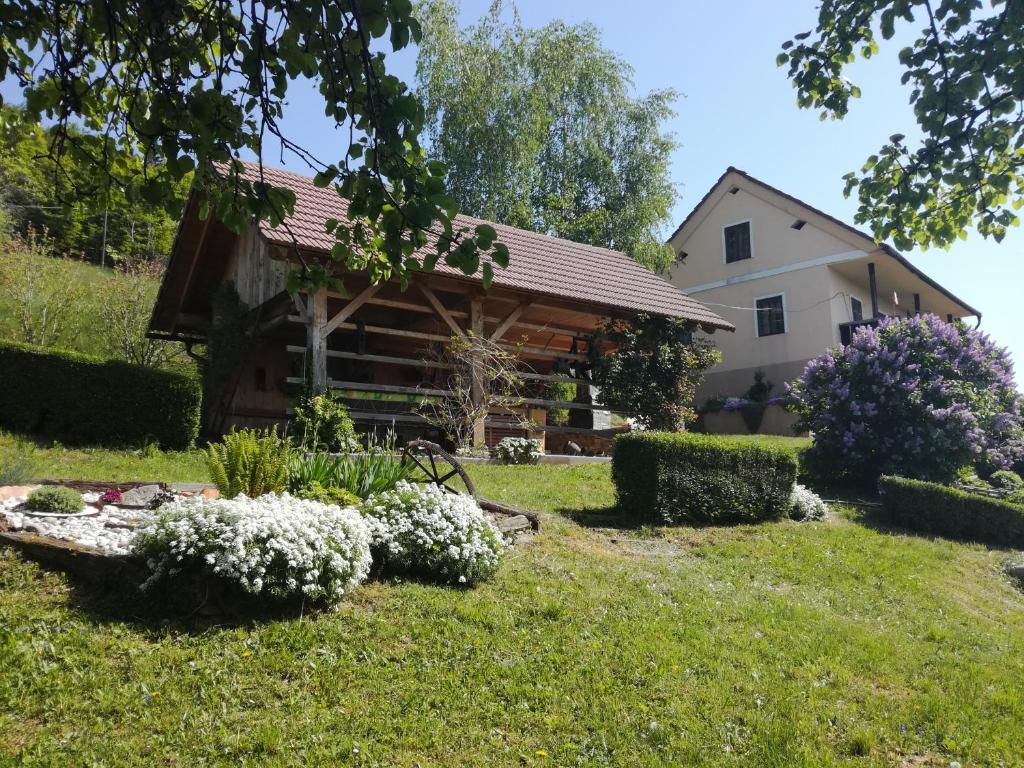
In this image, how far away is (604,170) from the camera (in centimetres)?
2850

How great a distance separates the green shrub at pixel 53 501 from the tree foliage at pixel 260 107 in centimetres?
341

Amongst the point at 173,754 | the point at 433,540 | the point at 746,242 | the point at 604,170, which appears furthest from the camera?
the point at 604,170

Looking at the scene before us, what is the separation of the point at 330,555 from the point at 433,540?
123cm

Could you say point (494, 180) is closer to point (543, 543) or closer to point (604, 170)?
point (604, 170)

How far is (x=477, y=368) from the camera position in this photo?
46.7ft

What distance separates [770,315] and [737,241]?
2.92 m

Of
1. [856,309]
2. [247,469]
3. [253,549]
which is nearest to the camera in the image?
[253,549]

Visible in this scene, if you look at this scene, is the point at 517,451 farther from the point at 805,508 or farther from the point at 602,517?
the point at 805,508

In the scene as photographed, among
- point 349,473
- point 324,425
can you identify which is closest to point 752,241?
point 324,425

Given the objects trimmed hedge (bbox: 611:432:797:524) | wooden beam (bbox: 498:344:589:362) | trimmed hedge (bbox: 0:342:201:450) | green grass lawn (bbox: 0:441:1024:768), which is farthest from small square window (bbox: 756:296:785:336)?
trimmed hedge (bbox: 0:342:201:450)

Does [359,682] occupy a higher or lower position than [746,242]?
lower

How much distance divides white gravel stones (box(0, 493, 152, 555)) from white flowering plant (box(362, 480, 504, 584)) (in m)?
1.74

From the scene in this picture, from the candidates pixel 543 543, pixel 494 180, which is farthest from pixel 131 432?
pixel 494 180

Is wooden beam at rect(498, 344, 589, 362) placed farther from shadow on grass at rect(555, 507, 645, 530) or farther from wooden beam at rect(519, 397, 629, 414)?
shadow on grass at rect(555, 507, 645, 530)
